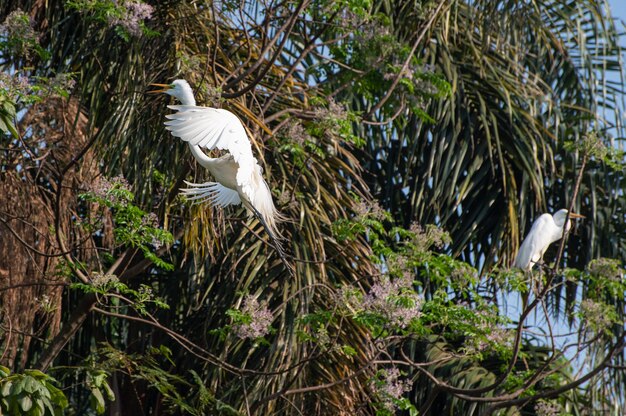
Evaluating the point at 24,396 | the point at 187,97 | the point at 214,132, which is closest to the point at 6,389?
the point at 24,396

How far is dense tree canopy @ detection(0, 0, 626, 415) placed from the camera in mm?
3729

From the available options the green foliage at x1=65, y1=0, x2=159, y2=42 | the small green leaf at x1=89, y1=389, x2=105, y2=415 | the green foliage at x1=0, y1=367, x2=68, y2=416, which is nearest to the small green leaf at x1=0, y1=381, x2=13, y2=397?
the green foliage at x1=0, y1=367, x2=68, y2=416

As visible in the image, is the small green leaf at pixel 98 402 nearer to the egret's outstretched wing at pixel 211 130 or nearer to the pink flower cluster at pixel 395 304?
the egret's outstretched wing at pixel 211 130

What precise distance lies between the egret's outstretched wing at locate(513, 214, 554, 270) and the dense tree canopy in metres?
0.28

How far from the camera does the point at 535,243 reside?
5105 millimetres

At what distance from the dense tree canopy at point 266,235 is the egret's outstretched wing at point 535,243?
0.28 m

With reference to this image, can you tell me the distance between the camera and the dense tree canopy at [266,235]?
3.73m

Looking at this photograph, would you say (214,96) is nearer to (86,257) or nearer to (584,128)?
(86,257)

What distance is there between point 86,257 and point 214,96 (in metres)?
1.11

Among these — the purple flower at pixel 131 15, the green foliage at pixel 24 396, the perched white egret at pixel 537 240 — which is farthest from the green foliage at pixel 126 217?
the perched white egret at pixel 537 240

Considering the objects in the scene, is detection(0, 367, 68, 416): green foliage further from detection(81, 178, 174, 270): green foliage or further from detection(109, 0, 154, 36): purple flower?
detection(109, 0, 154, 36): purple flower

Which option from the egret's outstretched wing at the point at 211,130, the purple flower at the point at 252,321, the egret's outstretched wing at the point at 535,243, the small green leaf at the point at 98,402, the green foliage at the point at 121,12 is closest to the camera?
the small green leaf at the point at 98,402

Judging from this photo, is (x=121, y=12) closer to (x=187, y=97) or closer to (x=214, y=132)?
(x=187, y=97)

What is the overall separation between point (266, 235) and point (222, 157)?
3.95 ft
